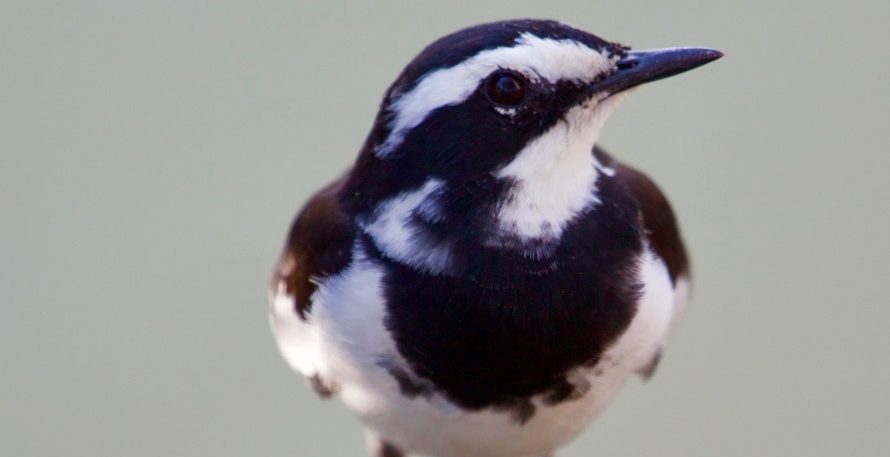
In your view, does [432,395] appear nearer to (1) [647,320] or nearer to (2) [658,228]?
(1) [647,320]

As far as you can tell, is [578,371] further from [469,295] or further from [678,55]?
[678,55]

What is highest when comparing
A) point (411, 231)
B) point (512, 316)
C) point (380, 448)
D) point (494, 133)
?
point (494, 133)

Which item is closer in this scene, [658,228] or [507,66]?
[507,66]

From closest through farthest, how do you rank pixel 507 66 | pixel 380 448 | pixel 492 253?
pixel 507 66, pixel 492 253, pixel 380 448

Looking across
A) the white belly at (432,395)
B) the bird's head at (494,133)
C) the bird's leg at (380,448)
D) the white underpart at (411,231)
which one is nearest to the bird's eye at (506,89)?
→ the bird's head at (494,133)

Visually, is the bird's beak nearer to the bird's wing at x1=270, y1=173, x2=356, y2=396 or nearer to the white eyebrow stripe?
the white eyebrow stripe

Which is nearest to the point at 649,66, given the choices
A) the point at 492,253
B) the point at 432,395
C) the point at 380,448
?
the point at 492,253
